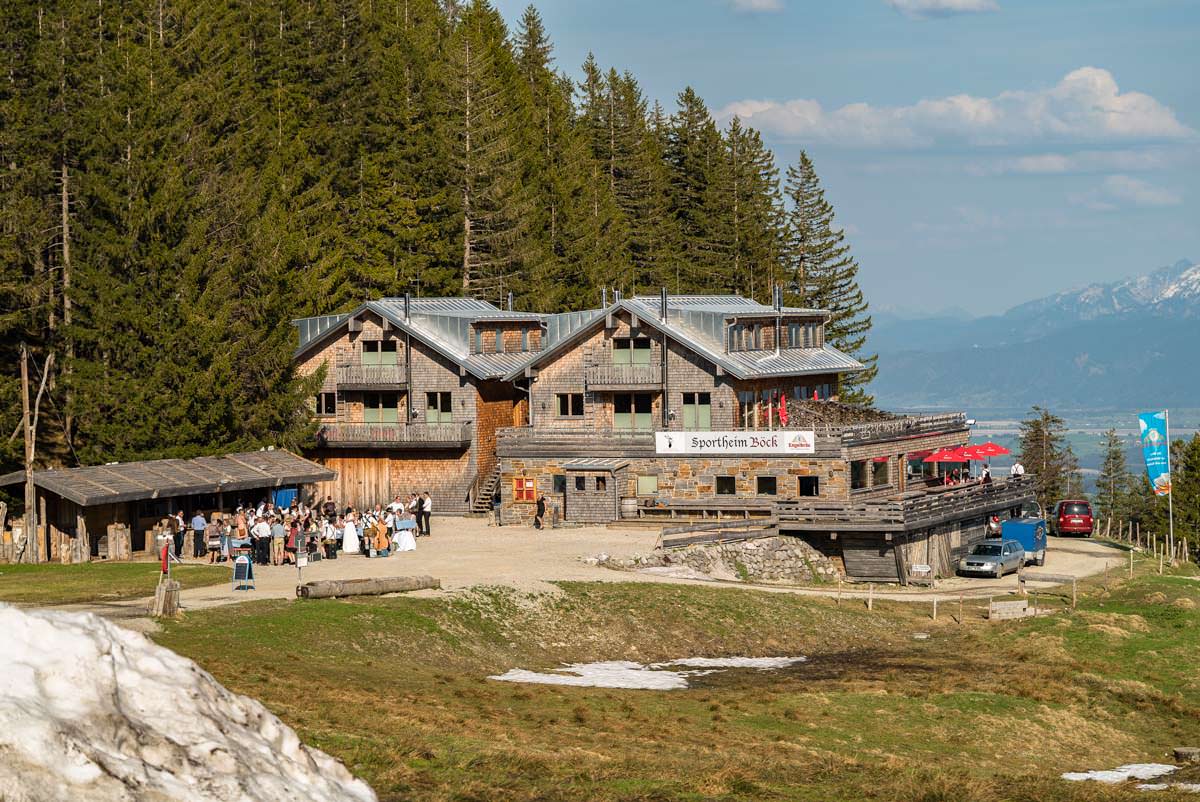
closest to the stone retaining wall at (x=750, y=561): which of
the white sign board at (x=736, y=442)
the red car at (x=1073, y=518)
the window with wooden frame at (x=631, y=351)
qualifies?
the white sign board at (x=736, y=442)

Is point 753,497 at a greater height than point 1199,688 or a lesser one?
greater

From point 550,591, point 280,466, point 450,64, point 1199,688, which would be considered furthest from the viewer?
point 450,64

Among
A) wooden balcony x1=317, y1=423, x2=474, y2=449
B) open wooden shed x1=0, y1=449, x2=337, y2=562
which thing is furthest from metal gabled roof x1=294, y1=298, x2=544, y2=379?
open wooden shed x1=0, y1=449, x2=337, y2=562

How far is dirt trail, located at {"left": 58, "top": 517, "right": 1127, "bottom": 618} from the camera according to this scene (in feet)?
146

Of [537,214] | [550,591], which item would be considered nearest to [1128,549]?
[550,591]

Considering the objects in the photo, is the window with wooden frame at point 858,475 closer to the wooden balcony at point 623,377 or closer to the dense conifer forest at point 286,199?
the wooden balcony at point 623,377

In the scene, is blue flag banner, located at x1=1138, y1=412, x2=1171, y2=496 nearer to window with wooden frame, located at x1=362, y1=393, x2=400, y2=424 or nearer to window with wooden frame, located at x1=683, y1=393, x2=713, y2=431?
window with wooden frame, located at x1=683, y1=393, x2=713, y2=431

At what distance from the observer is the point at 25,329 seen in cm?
6309

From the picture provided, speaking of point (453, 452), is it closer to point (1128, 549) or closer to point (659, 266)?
point (1128, 549)

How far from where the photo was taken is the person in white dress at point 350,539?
54.9 metres

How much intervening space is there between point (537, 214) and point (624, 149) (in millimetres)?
22741

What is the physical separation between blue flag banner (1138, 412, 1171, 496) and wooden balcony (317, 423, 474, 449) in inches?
1206

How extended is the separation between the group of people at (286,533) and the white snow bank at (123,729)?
3359 cm

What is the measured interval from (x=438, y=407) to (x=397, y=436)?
8.87ft
